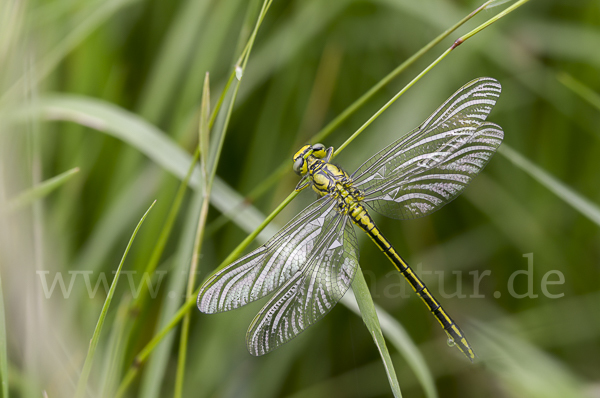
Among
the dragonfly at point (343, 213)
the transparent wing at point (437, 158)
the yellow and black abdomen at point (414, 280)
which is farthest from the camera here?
the yellow and black abdomen at point (414, 280)

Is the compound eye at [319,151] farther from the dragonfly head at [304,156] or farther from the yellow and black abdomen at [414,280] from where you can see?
the yellow and black abdomen at [414,280]

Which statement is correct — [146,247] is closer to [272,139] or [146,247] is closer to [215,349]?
[215,349]

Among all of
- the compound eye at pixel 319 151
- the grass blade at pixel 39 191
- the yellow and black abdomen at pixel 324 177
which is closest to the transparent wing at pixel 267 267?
the yellow and black abdomen at pixel 324 177

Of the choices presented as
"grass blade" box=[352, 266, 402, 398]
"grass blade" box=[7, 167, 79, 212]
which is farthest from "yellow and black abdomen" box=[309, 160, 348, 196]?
"grass blade" box=[7, 167, 79, 212]

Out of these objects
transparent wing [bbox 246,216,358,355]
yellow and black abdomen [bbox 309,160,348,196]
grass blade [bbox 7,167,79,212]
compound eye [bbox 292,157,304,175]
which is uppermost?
grass blade [bbox 7,167,79,212]

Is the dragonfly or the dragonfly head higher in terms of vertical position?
the dragonfly head

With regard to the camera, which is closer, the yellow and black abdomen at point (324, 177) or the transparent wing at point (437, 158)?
the transparent wing at point (437, 158)

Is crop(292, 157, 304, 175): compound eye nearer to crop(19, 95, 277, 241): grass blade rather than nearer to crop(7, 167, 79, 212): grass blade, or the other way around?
crop(19, 95, 277, 241): grass blade
